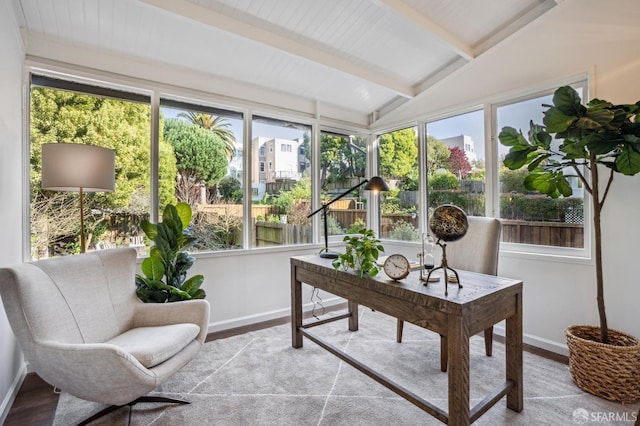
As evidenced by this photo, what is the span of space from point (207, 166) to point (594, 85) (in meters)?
3.38

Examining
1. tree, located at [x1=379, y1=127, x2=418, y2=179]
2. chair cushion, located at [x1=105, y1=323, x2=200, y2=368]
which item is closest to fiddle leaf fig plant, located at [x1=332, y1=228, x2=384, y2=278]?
chair cushion, located at [x1=105, y1=323, x2=200, y2=368]

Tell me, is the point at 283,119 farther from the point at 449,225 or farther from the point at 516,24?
the point at 449,225

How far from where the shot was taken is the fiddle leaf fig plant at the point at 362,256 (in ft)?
6.76

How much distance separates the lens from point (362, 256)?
2.11m

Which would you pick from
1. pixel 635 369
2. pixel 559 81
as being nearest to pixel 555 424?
pixel 635 369

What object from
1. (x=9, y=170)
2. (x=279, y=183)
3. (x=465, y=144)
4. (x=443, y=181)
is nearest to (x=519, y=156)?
(x=465, y=144)

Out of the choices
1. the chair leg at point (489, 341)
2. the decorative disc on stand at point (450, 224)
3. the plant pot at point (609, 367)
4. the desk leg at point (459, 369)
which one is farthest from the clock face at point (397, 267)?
the plant pot at point (609, 367)

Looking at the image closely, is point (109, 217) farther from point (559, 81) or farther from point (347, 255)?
point (559, 81)

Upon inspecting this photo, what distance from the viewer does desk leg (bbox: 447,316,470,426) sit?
152cm

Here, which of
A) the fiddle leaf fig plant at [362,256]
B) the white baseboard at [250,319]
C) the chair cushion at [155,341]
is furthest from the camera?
the white baseboard at [250,319]

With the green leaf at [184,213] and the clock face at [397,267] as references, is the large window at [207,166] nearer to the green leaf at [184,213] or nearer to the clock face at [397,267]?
the green leaf at [184,213]

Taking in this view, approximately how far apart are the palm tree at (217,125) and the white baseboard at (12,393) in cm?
233

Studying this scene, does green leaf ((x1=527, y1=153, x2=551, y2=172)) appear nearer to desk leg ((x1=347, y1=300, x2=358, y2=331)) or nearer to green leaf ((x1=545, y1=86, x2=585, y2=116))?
green leaf ((x1=545, y1=86, x2=585, y2=116))

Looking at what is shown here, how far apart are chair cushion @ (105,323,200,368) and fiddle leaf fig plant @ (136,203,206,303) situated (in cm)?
34
